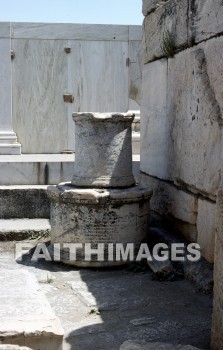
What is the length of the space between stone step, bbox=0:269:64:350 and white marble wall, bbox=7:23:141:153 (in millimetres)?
5892

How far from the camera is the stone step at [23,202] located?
671 centimetres

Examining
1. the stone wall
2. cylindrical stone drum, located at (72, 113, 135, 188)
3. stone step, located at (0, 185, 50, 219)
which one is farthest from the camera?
stone step, located at (0, 185, 50, 219)

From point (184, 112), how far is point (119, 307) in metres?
1.97

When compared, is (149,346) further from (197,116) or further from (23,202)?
(23,202)

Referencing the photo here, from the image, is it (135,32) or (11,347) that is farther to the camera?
(135,32)

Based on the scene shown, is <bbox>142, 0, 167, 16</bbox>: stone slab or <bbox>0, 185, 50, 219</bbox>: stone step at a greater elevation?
<bbox>142, 0, 167, 16</bbox>: stone slab

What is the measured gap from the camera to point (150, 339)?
3.56 metres

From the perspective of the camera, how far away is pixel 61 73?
30.0 ft

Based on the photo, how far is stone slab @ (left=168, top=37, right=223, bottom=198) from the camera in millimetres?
4539

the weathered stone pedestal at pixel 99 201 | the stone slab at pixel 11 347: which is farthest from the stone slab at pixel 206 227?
the stone slab at pixel 11 347

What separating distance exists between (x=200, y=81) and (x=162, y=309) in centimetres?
189

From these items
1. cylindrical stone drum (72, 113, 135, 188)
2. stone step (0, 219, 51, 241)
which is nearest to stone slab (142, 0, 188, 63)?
cylindrical stone drum (72, 113, 135, 188)

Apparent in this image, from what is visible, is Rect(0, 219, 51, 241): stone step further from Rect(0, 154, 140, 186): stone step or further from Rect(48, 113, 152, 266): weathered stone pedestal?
Rect(0, 154, 140, 186): stone step

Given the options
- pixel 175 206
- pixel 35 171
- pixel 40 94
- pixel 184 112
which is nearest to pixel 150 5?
pixel 184 112
